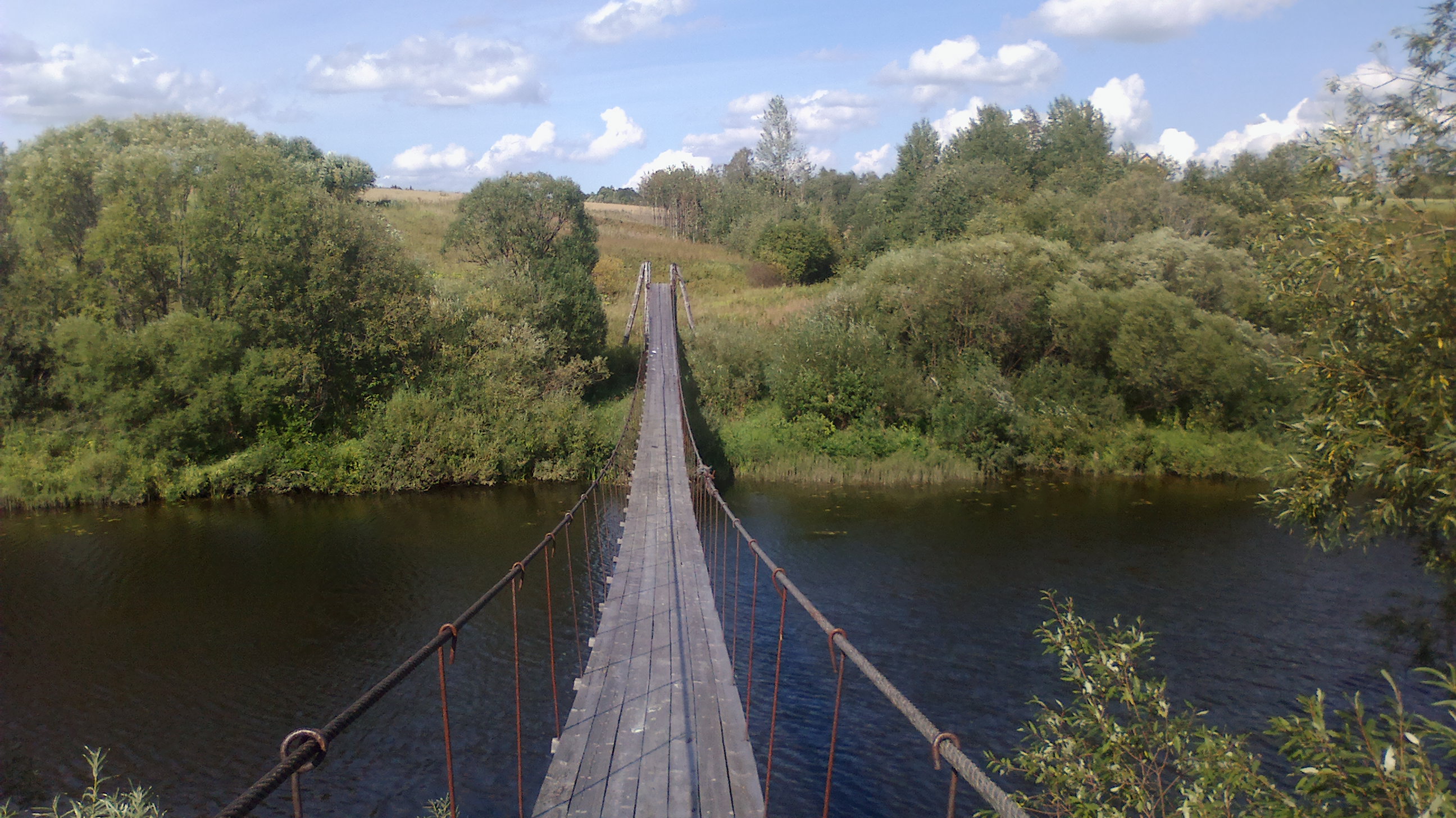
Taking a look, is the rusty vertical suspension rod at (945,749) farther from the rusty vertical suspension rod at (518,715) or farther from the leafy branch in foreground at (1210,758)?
the rusty vertical suspension rod at (518,715)

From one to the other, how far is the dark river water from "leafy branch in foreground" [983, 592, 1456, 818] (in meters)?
2.99

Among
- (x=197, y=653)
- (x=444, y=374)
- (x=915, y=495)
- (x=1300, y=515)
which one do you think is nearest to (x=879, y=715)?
(x=1300, y=515)

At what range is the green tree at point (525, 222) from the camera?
25859 millimetres

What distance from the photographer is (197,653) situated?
9992 mm

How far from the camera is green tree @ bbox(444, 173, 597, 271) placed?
84.8ft

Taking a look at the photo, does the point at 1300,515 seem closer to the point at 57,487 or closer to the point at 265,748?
the point at 265,748

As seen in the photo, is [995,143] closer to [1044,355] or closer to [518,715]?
[1044,355]

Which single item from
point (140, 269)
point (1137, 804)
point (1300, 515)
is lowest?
point (1137, 804)

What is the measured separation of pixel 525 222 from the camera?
85.3 ft

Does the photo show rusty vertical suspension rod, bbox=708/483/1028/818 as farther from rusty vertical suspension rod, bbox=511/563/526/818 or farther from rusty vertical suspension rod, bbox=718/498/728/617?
rusty vertical suspension rod, bbox=718/498/728/617

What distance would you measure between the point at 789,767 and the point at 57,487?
16.3 m

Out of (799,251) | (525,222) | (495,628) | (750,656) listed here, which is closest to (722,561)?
(495,628)

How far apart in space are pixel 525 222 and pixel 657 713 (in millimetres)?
23265

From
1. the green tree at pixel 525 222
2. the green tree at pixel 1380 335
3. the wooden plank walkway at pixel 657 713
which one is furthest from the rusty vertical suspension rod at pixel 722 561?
the green tree at pixel 525 222
